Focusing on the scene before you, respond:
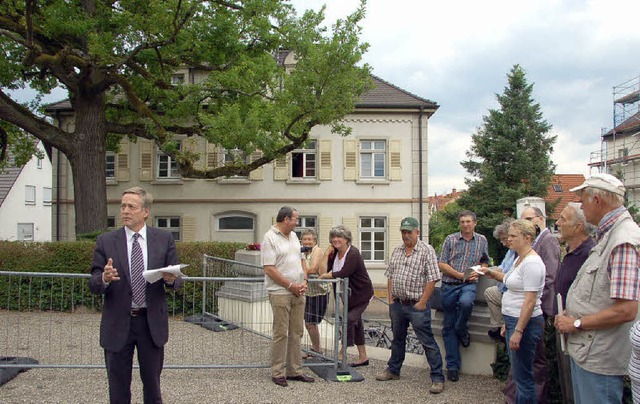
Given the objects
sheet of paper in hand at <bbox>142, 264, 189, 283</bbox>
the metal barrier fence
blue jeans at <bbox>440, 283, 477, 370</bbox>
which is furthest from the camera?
the metal barrier fence

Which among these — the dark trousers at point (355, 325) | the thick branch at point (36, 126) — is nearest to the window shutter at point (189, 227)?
the thick branch at point (36, 126)

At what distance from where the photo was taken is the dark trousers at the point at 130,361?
4.28 m

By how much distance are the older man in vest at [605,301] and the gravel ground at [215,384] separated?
2.68m

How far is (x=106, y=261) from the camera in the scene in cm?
431

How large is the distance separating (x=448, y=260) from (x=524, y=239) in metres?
1.78

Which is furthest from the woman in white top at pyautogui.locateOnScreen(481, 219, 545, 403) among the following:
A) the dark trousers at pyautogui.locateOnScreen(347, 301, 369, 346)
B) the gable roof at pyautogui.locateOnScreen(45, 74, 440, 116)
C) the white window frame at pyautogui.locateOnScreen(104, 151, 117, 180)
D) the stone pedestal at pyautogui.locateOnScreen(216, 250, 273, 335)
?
the white window frame at pyautogui.locateOnScreen(104, 151, 117, 180)

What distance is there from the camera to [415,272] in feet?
20.8

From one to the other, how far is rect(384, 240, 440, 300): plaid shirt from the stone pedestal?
263cm

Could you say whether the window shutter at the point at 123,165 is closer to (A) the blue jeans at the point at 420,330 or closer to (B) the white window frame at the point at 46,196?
(A) the blue jeans at the point at 420,330

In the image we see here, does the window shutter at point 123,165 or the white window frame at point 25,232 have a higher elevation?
the window shutter at point 123,165

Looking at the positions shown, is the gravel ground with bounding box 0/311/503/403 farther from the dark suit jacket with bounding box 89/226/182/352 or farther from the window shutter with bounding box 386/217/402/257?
the window shutter with bounding box 386/217/402/257

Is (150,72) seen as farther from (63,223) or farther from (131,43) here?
(63,223)

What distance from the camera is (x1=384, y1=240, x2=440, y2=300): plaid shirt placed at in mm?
6312

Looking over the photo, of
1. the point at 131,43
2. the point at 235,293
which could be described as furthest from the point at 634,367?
the point at 131,43
